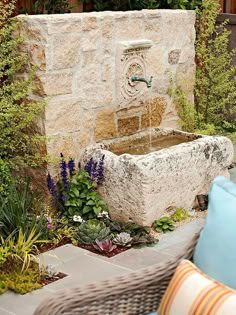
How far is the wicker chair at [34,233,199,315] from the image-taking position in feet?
7.45

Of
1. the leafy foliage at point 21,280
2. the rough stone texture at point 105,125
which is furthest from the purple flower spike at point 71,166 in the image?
the leafy foliage at point 21,280

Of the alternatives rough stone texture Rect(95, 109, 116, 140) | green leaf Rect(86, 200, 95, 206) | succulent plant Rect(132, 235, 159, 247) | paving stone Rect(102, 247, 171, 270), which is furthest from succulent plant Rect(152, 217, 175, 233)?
rough stone texture Rect(95, 109, 116, 140)

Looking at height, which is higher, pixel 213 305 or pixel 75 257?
pixel 213 305

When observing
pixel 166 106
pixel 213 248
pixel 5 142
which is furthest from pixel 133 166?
pixel 213 248

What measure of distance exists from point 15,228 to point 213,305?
2091mm

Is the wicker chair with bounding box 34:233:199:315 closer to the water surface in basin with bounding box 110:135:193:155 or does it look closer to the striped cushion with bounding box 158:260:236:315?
the striped cushion with bounding box 158:260:236:315

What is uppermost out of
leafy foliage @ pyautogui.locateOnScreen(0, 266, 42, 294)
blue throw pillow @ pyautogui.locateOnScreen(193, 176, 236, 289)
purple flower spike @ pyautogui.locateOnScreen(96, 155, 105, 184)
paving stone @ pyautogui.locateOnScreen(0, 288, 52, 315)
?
blue throw pillow @ pyautogui.locateOnScreen(193, 176, 236, 289)

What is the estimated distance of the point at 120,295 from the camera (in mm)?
2412

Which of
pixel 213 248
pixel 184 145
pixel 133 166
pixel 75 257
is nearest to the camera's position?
pixel 213 248

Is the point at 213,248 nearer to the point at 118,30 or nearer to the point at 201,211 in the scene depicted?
the point at 201,211

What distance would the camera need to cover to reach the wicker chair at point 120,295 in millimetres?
2270

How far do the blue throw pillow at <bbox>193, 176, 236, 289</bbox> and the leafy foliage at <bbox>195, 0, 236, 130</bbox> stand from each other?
3.40m

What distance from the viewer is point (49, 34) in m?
4.45

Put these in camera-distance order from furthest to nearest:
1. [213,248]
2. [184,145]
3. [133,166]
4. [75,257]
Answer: [184,145] < [133,166] < [75,257] < [213,248]
